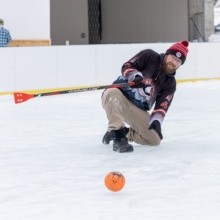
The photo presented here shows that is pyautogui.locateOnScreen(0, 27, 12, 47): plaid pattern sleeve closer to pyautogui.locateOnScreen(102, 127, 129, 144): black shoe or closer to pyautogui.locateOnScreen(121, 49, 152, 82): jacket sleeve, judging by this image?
pyautogui.locateOnScreen(102, 127, 129, 144): black shoe

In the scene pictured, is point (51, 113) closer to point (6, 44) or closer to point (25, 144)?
point (25, 144)

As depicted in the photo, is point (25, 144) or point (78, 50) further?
point (78, 50)

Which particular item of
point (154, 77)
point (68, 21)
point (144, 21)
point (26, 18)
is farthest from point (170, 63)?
point (144, 21)

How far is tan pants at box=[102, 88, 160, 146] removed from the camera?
3.29 metres

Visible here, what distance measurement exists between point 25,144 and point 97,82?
427 cm

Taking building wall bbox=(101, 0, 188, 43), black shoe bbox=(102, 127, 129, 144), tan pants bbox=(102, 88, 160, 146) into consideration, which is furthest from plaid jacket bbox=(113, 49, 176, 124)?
building wall bbox=(101, 0, 188, 43)

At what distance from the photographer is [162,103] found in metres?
3.25

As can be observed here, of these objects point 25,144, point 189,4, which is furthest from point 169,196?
point 189,4

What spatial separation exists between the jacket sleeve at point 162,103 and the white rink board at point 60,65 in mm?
4134

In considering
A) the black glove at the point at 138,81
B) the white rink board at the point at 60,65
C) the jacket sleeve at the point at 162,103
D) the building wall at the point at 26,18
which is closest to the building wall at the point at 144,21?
the building wall at the point at 26,18

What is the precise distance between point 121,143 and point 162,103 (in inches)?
12.9

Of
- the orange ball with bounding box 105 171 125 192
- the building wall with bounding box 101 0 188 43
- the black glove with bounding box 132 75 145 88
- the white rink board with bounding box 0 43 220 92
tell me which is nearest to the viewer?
the orange ball with bounding box 105 171 125 192

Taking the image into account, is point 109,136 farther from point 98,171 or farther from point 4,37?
point 4,37

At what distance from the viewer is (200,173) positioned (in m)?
2.66
